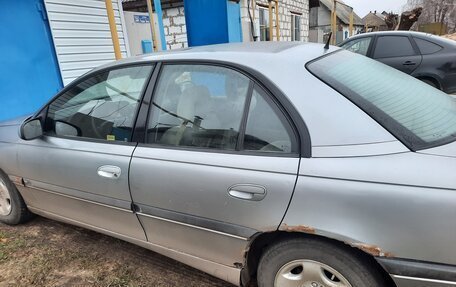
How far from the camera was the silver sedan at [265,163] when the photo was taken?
4.97 feet

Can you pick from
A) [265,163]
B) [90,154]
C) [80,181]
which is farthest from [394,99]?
[80,181]

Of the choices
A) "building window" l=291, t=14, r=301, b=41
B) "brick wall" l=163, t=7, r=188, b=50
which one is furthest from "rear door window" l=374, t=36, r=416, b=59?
"building window" l=291, t=14, r=301, b=41

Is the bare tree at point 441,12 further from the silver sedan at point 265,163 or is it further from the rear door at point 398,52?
the silver sedan at point 265,163

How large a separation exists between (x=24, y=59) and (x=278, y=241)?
5609 millimetres

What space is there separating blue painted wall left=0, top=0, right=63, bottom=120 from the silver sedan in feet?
11.5

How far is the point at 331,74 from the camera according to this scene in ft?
6.19

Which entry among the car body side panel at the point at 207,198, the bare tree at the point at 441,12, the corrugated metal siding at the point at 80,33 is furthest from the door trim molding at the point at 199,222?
the bare tree at the point at 441,12

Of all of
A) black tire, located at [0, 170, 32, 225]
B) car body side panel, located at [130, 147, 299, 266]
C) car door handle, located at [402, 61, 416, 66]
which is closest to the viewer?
car body side panel, located at [130, 147, 299, 266]

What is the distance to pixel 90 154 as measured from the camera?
2.40 metres

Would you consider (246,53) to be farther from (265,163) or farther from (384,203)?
(384,203)

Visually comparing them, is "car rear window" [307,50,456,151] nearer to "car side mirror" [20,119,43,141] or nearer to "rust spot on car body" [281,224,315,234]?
"rust spot on car body" [281,224,315,234]

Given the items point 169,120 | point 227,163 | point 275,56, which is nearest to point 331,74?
point 275,56

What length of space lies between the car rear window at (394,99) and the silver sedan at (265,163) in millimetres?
11

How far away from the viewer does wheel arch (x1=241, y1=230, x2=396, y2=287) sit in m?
1.64
